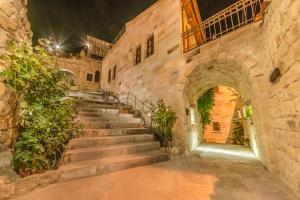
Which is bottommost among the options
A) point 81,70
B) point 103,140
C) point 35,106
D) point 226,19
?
point 103,140

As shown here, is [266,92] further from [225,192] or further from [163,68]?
[163,68]

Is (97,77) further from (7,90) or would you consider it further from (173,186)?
(173,186)

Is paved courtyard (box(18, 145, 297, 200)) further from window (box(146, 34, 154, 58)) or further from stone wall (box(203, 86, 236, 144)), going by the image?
stone wall (box(203, 86, 236, 144))

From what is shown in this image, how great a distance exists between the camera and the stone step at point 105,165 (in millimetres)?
2923

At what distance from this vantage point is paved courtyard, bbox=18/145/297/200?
7.70 ft

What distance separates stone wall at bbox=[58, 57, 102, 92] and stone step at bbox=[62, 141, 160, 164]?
13.1 metres

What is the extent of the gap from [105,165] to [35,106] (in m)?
1.91

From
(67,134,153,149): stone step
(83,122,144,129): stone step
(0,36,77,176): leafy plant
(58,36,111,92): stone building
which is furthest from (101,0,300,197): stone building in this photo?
(58,36,111,92): stone building

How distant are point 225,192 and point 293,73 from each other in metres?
2.29

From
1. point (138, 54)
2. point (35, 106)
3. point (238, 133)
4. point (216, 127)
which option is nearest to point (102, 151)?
point (35, 106)

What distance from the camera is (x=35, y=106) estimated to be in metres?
2.66

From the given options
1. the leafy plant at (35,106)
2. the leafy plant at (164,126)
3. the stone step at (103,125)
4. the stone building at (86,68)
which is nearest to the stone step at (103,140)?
the leafy plant at (164,126)

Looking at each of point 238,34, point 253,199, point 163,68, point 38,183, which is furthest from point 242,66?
point 38,183

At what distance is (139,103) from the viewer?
25.3 feet
